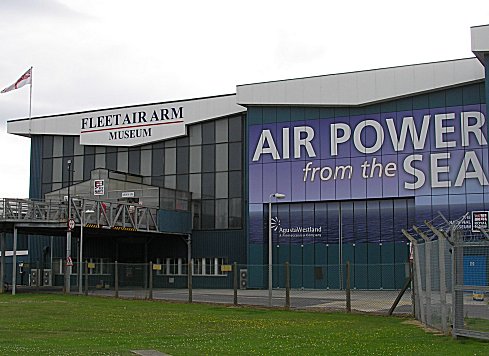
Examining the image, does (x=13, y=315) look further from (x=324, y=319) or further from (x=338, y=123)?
(x=338, y=123)

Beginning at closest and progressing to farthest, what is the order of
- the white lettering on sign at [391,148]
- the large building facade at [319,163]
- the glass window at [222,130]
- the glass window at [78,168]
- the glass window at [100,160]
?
the white lettering on sign at [391,148] → the large building facade at [319,163] → the glass window at [222,130] → the glass window at [100,160] → the glass window at [78,168]

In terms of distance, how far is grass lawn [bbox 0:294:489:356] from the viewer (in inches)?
606

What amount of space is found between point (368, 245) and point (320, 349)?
34138mm

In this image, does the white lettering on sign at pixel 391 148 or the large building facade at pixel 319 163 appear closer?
the white lettering on sign at pixel 391 148

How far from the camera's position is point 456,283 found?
17266 millimetres

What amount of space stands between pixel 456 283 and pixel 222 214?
3954 centimetres

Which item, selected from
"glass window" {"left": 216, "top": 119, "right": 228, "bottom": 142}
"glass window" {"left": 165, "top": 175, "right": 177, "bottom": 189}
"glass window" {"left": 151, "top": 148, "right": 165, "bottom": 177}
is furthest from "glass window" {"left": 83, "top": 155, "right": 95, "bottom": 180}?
"glass window" {"left": 216, "top": 119, "right": 228, "bottom": 142}

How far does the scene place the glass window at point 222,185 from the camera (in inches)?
2217

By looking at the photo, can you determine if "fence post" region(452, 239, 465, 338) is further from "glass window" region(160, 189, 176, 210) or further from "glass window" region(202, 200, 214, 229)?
"glass window" region(202, 200, 214, 229)

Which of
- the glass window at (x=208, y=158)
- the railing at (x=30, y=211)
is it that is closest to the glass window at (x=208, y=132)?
the glass window at (x=208, y=158)

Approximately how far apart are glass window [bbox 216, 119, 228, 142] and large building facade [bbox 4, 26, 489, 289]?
0.30 ft

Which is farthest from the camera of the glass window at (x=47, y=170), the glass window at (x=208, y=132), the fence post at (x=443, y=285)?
the glass window at (x=47, y=170)

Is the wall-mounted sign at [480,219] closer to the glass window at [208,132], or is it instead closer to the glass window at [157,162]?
the glass window at [208,132]

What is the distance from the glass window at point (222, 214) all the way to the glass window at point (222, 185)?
0.45 meters
